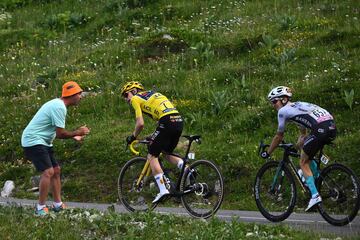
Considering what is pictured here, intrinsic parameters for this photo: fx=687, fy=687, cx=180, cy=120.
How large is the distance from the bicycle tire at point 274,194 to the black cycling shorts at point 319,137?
62cm

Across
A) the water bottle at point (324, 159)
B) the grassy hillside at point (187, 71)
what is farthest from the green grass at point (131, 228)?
the grassy hillside at point (187, 71)

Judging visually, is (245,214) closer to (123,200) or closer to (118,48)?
(123,200)

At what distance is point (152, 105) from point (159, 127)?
0.38 metres

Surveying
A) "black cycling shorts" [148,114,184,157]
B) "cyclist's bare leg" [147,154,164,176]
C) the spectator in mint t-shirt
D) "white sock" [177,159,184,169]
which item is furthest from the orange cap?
"white sock" [177,159,184,169]

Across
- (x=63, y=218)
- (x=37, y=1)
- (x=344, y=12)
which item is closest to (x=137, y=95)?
(x=63, y=218)

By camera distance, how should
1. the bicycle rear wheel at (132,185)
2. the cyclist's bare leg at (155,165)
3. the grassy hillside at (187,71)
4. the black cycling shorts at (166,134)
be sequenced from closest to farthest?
the black cycling shorts at (166,134) < the cyclist's bare leg at (155,165) < the bicycle rear wheel at (132,185) < the grassy hillside at (187,71)

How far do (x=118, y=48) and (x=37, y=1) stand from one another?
27.6ft

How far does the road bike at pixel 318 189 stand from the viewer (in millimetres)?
10016

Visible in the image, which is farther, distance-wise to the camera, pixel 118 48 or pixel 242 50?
pixel 118 48

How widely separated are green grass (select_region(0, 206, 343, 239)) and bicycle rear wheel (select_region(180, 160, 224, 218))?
1328mm

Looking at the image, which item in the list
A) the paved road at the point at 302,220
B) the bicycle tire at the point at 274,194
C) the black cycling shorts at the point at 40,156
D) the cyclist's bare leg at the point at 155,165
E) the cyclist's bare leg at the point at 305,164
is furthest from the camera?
the cyclist's bare leg at the point at 155,165

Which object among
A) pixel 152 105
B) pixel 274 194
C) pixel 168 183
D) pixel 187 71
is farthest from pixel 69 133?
pixel 187 71

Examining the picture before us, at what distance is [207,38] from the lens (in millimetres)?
21234

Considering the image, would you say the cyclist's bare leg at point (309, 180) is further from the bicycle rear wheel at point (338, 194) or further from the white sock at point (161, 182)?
the white sock at point (161, 182)
